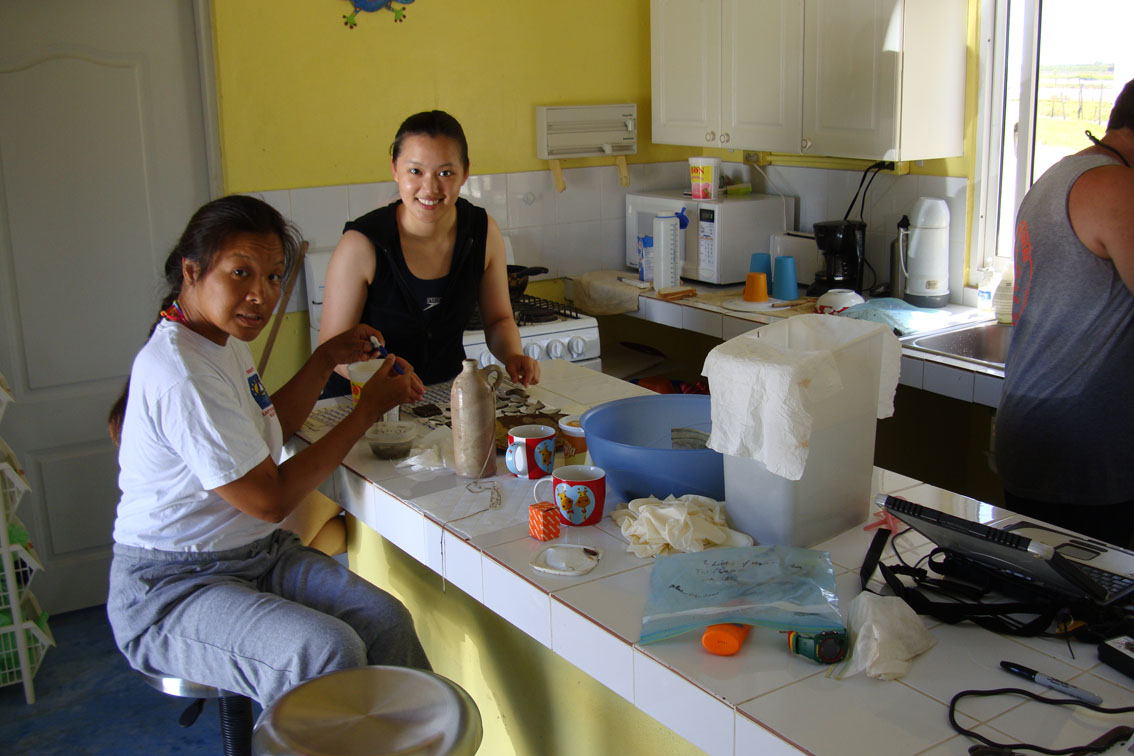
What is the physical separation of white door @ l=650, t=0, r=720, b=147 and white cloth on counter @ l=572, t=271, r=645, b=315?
64cm

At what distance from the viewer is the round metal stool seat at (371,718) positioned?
4.56 feet

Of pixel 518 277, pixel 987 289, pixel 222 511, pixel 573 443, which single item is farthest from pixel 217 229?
pixel 987 289

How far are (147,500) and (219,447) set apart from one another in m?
0.22

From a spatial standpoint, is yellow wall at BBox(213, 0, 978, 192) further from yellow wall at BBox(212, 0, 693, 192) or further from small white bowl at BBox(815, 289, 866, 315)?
small white bowl at BBox(815, 289, 866, 315)

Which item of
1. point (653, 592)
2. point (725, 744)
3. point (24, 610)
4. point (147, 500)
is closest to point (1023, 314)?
point (653, 592)

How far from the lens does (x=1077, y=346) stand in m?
2.22

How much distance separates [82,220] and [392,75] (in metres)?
1.21

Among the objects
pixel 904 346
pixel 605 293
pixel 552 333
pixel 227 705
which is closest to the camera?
pixel 227 705

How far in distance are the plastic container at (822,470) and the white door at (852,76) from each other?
196cm

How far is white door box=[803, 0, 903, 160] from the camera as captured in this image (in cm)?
340

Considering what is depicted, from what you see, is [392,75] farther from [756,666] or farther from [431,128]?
[756,666]

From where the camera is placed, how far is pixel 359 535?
8.52ft

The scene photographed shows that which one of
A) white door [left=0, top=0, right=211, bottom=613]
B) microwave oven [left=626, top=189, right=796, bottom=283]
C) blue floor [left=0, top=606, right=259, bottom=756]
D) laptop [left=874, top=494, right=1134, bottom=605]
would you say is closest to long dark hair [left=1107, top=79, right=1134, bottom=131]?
laptop [left=874, top=494, right=1134, bottom=605]

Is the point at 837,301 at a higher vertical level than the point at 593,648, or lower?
higher
